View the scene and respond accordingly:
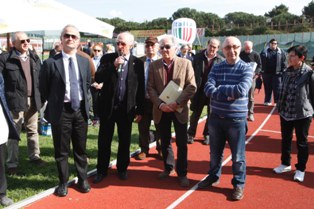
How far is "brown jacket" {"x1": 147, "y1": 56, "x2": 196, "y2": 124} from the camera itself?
471cm

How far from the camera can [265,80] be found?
11430 mm

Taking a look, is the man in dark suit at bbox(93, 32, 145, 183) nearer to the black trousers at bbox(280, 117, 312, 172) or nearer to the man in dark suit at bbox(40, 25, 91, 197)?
the man in dark suit at bbox(40, 25, 91, 197)

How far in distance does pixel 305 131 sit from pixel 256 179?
107 centimetres

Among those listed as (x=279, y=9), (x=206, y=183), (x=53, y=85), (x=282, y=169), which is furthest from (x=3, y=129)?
(x=279, y=9)

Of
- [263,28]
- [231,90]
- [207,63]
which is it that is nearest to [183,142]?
[231,90]

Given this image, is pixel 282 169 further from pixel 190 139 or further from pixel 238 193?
pixel 190 139

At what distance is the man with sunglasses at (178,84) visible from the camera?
468 cm

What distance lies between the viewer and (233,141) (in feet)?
14.4

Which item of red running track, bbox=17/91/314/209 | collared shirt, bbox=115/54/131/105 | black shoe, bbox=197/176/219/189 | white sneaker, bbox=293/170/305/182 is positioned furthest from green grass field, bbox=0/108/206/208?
white sneaker, bbox=293/170/305/182

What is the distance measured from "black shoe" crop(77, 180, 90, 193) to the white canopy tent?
2822 mm

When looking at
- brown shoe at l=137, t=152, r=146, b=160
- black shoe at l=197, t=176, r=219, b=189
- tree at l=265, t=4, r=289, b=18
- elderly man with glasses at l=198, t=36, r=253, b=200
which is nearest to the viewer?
elderly man with glasses at l=198, t=36, r=253, b=200

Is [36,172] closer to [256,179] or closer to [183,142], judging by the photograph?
[183,142]

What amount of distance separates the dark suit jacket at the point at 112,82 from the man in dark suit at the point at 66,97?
25 centimetres

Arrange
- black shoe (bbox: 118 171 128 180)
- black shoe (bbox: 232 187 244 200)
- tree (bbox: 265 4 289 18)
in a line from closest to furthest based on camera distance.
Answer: black shoe (bbox: 232 187 244 200), black shoe (bbox: 118 171 128 180), tree (bbox: 265 4 289 18)
